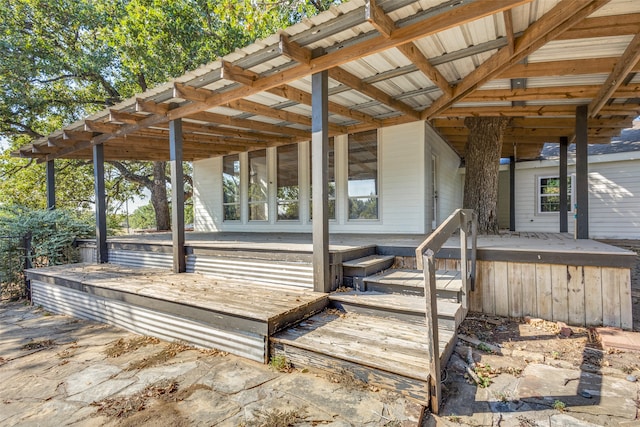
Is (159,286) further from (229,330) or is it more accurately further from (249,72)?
(249,72)

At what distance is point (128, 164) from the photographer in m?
15.1

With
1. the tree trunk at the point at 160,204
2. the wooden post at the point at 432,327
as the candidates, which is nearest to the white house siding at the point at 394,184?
the wooden post at the point at 432,327

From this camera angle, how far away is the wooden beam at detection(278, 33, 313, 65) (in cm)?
298

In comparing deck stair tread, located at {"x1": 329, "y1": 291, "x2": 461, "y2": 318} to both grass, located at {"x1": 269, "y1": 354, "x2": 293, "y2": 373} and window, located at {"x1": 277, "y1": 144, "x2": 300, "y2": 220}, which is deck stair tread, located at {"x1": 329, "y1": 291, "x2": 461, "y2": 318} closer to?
grass, located at {"x1": 269, "y1": 354, "x2": 293, "y2": 373}

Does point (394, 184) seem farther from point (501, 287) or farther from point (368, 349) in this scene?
point (368, 349)

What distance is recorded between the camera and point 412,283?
3361 mm

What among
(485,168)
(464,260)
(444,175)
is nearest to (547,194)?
(444,175)

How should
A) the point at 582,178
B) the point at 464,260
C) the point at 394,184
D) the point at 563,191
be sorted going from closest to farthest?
the point at 464,260, the point at 582,178, the point at 394,184, the point at 563,191

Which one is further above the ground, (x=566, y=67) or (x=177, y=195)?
(x=566, y=67)

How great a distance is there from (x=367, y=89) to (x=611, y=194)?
349 inches

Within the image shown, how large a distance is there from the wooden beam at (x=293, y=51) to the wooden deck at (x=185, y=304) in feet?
7.85

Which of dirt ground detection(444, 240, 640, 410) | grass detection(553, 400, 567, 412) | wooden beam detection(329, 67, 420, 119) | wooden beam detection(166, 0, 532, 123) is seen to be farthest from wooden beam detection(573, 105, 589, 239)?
Answer: grass detection(553, 400, 567, 412)

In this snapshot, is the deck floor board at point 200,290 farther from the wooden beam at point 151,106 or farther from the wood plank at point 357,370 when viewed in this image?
the wooden beam at point 151,106

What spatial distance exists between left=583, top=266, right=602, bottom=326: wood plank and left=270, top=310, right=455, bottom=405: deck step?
1.93 meters
